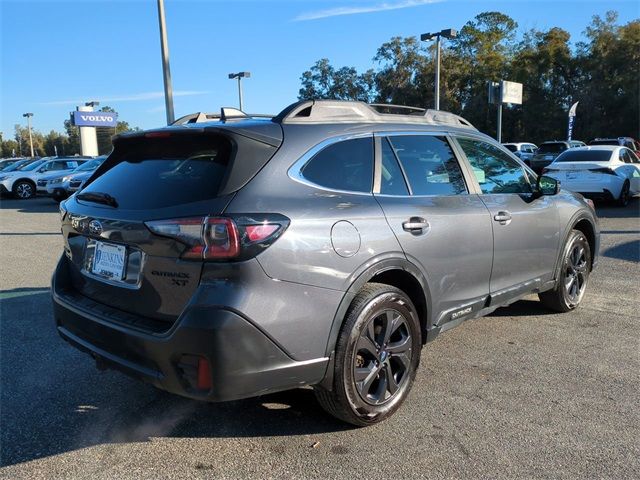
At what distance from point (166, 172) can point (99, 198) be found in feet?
1.63

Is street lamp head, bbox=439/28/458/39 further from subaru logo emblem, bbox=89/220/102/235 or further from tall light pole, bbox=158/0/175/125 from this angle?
subaru logo emblem, bbox=89/220/102/235

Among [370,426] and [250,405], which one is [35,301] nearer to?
[250,405]

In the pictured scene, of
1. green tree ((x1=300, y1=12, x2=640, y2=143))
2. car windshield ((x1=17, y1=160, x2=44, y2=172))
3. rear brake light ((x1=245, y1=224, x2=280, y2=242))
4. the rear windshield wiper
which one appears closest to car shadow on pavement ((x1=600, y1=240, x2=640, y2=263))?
rear brake light ((x1=245, y1=224, x2=280, y2=242))

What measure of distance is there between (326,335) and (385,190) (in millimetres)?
1024

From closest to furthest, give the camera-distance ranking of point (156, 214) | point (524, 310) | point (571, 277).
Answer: point (156, 214) < point (571, 277) < point (524, 310)

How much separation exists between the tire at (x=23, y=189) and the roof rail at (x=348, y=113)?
2328 cm

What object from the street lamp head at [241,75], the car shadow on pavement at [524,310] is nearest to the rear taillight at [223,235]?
the car shadow on pavement at [524,310]

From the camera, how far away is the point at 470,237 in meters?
3.82

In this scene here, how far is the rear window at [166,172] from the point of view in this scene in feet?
9.18

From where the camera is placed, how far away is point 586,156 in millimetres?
14172

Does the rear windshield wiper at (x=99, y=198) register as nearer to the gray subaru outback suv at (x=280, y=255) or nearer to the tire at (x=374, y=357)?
the gray subaru outback suv at (x=280, y=255)

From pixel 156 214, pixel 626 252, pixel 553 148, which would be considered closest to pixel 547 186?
pixel 156 214

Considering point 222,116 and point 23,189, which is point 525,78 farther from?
point 222,116

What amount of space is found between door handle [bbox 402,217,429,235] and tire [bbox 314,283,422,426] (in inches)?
15.2
